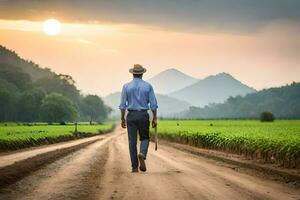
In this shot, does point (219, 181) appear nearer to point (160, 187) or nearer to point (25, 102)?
point (160, 187)

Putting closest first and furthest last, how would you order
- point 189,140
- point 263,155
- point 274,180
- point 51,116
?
point 274,180 < point 263,155 < point 189,140 < point 51,116

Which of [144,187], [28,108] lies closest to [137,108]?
[144,187]

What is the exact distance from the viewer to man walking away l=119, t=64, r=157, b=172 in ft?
47.4

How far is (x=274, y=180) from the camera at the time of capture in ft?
43.1

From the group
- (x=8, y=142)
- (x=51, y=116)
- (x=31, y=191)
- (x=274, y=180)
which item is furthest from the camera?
(x=51, y=116)

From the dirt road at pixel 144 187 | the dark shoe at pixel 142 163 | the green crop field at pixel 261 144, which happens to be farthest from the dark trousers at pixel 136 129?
the green crop field at pixel 261 144

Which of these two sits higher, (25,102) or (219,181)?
(25,102)

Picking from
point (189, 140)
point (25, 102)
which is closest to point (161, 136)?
point (189, 140)

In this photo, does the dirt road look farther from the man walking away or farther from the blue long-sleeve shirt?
the blue long-sleeve shirt

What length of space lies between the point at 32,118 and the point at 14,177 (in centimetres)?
15116

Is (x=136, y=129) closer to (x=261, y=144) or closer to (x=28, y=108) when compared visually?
(x=261, y=144)

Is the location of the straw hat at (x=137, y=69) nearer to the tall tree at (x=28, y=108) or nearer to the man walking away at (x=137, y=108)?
the man walking away at (x=137, y=108)

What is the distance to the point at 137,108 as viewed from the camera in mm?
14484

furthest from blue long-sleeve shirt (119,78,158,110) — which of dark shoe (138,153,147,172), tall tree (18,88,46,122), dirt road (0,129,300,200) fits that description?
tall tree (18,88,46,122)
